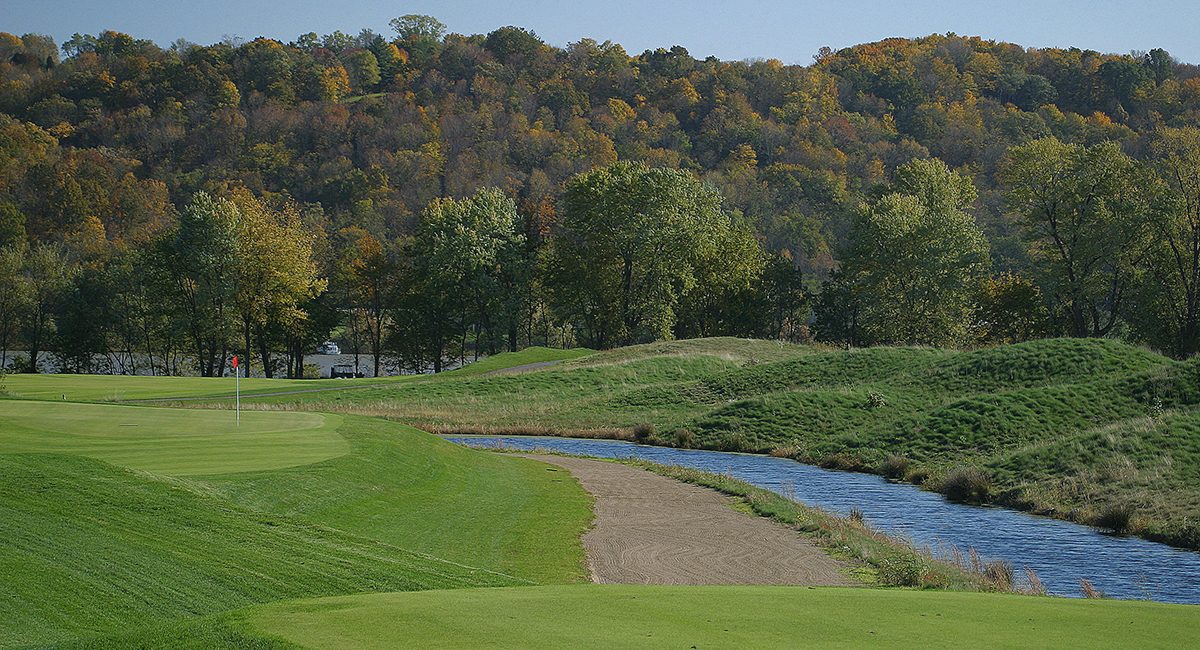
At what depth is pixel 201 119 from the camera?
14275cm

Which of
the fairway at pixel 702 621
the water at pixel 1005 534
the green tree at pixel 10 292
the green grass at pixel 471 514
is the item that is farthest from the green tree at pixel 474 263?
the fairway at pixel 702 621

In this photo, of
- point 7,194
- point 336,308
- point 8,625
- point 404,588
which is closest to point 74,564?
point 8,625

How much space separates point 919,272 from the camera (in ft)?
206

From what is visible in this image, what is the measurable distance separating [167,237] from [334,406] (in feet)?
113

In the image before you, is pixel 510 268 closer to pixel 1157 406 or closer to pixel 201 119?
pixel 1157 406

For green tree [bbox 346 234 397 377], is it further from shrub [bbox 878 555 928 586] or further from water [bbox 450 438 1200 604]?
shrub [bbox 878 555 928 586]

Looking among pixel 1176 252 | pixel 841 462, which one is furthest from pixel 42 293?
pixel 1176 252

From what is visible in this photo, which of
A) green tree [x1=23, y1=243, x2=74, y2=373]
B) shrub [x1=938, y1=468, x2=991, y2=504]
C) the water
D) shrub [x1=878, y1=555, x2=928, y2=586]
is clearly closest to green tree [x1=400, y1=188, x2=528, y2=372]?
green tree [x1=23, y1=243, x2=74, y2=373]

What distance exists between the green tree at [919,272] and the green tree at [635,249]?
39.7ft

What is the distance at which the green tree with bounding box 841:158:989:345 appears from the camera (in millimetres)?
62344

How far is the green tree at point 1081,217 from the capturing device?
55562 mm

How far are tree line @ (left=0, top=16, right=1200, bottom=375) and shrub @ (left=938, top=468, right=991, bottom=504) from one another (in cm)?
3818

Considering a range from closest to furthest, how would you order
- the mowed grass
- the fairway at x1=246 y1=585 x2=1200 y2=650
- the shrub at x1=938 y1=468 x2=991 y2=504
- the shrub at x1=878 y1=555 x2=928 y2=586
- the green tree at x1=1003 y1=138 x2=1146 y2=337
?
the fairway at x1=246 y1=585 x2=1200 y2=650 < the mowed grass < the shrub at x1=878 y1=555 x2=928 y2=586 < the shrub at x1=938 y1=468 x2=991 y2=504 < the green tree at x1=1003 y1=138 x2=1146 y2=337

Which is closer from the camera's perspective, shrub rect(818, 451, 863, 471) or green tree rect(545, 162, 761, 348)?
shrub rect(818, 451, 863, 471)
